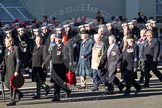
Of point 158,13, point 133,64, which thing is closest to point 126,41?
point 133,64

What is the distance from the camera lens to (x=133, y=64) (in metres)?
15.8

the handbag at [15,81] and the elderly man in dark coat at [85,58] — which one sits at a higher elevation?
the elderly man in dark coat at [85,58]

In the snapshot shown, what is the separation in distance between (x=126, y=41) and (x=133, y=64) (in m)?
0.71

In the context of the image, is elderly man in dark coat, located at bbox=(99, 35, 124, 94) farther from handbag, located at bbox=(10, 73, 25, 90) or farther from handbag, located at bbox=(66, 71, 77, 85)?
handbag, located at bbox=(10, 73, 25, 90)

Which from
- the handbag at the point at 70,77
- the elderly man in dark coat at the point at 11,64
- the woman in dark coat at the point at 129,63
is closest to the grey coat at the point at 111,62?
the woman in dark coat at the point at 129,63

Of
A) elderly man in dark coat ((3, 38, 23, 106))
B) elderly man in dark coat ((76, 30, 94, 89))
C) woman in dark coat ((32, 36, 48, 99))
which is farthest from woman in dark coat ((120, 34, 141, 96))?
elderly man in dark coat ((3, 38, 23, 106))

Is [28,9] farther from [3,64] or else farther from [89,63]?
[3,64]

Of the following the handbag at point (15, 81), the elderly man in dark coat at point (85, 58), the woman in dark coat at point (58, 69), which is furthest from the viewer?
the elderly man in dark coat at point (85, 58)

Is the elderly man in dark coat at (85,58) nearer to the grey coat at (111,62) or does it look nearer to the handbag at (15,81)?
the grey coat at (111,62)

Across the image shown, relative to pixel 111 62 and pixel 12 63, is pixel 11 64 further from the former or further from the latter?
pixel 111 62

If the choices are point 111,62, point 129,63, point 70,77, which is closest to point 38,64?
point 70,77

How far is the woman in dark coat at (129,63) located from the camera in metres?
15.7

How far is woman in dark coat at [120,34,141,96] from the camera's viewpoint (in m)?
15.7

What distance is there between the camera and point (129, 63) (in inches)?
→ 620
